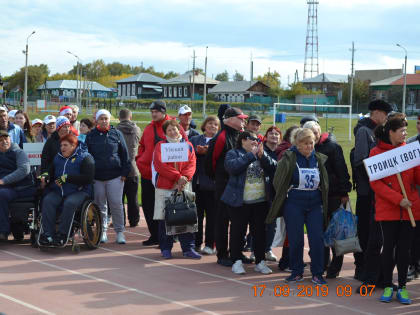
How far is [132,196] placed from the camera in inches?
426

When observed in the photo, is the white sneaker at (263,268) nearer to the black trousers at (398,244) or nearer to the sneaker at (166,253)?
the sneaker at (166,253)

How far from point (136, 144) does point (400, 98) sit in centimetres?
6997

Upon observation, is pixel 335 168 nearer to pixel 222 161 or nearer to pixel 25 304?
pixel 222 161

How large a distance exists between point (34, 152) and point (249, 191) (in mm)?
4129

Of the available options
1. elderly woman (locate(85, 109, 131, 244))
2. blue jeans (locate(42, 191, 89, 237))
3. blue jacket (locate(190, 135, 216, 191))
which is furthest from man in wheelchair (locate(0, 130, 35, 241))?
blue jacket (locate(190, 135, 216, 191))

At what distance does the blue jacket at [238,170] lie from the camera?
7641mm

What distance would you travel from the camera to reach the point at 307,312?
6.26 metres

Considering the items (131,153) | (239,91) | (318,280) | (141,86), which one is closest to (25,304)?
(318,280)

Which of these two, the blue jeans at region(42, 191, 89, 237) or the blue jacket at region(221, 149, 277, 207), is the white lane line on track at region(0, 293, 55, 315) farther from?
the blue jacket at region(221, 149, 277, 207)

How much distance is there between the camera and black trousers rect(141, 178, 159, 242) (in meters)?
9.67

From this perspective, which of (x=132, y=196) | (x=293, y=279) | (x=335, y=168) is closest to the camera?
(x=293, y=279)

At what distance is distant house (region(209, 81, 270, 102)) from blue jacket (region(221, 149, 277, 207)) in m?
98.6

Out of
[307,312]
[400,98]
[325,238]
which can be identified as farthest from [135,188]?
[400,98]

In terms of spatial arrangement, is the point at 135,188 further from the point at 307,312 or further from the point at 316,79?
the point at 316,79
